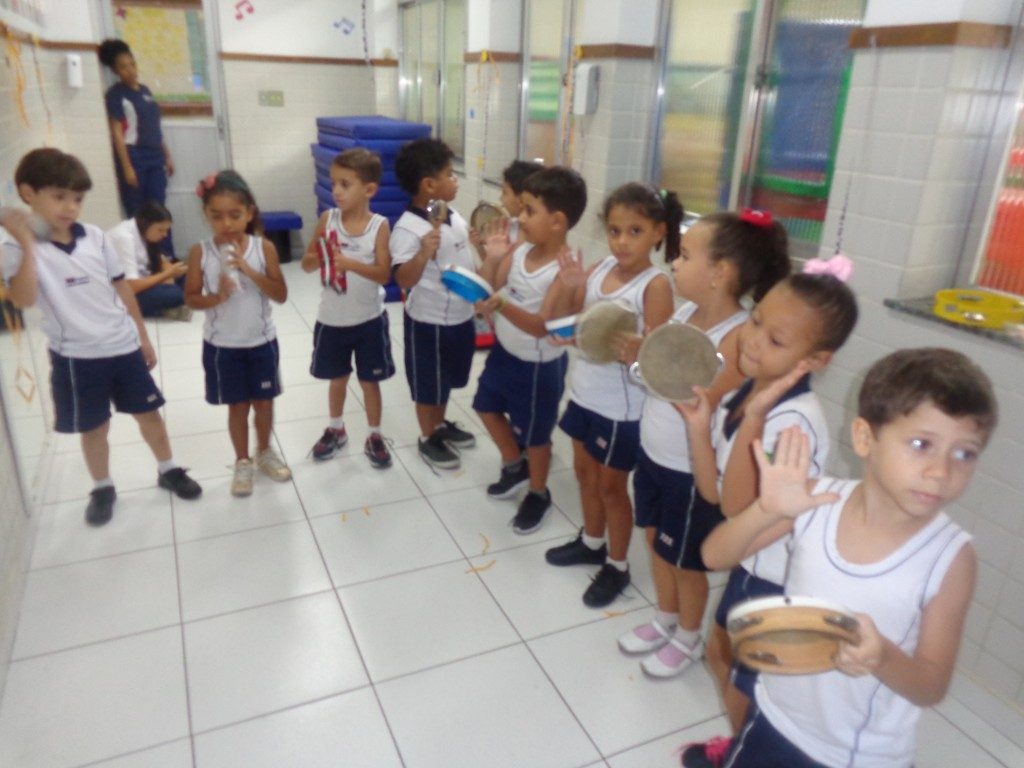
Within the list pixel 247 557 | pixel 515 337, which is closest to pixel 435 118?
pixel 515 337

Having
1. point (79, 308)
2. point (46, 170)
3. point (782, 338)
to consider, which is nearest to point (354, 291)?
point (79, 308)

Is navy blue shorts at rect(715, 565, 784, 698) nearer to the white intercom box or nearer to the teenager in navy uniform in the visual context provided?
the teenager in navy uniform

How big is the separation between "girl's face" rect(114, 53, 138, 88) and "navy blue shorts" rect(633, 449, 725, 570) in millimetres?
5245

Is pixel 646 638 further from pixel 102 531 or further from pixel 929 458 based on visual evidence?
pixel 102 531

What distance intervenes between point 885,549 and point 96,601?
2.13 metres

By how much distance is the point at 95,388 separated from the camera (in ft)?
7.79

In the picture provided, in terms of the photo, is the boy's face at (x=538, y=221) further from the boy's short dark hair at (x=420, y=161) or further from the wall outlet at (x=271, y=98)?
the wall outlet at (x=271, y=98)

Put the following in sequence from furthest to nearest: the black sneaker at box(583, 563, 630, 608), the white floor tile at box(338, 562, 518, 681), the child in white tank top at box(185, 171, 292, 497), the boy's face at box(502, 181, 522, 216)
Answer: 1. the boy's face at box(502, 181, 522, 216)
2. the child in white tank top at box(185, 171, 292, 497)
3. the black sneaker at box(583, 563, 630, 608)
4. the white floor tile at box(338, 562, 518, 681)

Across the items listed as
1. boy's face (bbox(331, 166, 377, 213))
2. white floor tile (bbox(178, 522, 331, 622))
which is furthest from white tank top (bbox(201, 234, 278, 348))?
white floor tile (bbox(178, 522, 331, 622))

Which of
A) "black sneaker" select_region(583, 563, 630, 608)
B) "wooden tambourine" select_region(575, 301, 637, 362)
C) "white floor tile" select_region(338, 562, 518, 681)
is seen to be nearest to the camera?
"wooden tambourine" select_region(575, 301, 637, 362)

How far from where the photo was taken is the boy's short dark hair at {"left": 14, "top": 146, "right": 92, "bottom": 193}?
210cm

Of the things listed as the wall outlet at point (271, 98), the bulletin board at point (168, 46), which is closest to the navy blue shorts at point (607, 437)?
the wall outlet at point (271, 98)

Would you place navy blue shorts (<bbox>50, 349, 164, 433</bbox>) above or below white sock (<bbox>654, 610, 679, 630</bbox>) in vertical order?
above

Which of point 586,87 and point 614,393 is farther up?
point 586,87
